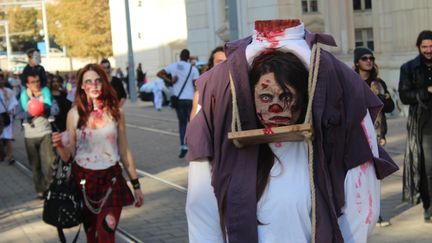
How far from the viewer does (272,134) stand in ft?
9.34

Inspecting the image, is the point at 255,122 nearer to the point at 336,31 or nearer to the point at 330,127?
the point at 330,127

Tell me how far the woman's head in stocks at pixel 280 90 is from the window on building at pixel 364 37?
36.8m

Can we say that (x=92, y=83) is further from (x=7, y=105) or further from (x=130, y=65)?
(x=130, y=65)

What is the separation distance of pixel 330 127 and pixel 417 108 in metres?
5.34

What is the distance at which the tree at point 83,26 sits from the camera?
5791 centimetres

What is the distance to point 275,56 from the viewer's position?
116 inches

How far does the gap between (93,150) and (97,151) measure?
0.03m

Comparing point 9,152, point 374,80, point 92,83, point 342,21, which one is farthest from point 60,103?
point 342,21

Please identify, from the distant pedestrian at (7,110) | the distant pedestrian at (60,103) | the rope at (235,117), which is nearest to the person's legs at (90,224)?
the rope at (235,117)

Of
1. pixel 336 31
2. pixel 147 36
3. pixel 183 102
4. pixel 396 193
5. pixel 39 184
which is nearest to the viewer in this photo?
pixel 396 193

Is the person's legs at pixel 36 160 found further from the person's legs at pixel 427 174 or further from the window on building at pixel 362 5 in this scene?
the window on building at pixel 362 5

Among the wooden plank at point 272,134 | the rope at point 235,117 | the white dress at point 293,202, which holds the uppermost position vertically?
the rope at point 235,117

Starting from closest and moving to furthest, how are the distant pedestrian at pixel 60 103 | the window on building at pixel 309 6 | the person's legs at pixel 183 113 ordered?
the distant pedestrian at pixel 60 103 → the person's legs at pixel 183 113 → the window on building at pixel 309 6

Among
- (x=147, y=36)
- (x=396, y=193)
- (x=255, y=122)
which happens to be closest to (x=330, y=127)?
(x=255, y=122)
